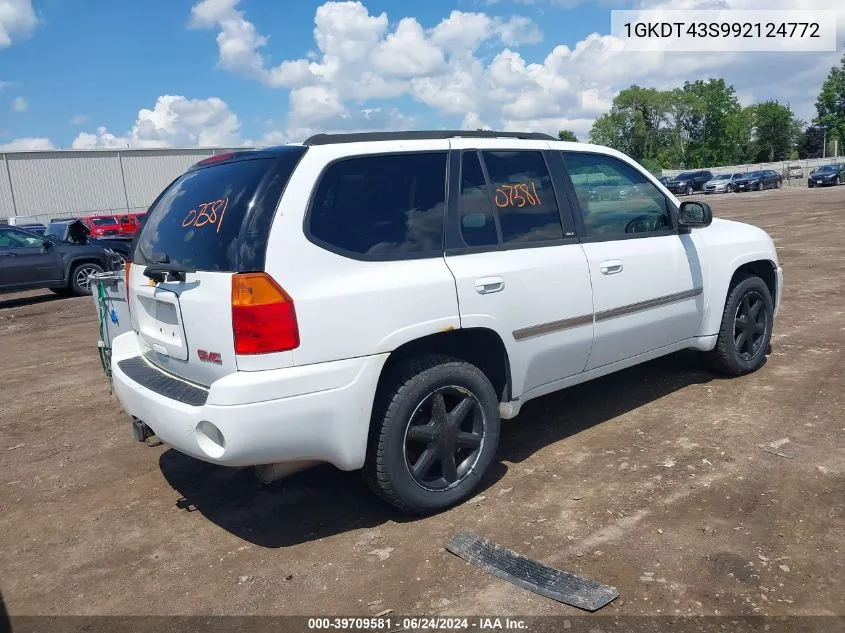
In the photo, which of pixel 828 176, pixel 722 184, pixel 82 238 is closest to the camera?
pixel 82 238

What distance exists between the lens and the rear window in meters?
3.07

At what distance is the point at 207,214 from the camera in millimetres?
3385

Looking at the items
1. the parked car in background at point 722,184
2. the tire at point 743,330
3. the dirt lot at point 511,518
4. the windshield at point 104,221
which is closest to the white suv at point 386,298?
the dirt lot at point 511,518

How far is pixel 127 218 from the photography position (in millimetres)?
30562

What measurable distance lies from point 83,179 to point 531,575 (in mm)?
51921

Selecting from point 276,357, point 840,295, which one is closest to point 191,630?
point 276,357

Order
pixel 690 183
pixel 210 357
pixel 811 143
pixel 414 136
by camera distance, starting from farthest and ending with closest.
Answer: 1. pixel 811 143
2. pixel 690 183
3. pixel 414 136
4. pixel 210 357

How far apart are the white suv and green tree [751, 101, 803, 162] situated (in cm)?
10596

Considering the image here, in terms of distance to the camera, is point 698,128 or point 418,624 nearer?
point 418,624

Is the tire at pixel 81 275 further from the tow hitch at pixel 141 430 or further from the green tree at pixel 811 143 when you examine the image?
the green tree at pixel 811 143

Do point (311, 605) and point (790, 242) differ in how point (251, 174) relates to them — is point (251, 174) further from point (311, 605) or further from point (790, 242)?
point (790, 242)

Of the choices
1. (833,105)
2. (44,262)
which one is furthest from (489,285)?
(833,105)

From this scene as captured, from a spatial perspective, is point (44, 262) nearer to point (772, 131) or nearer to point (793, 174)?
point (793, 174)

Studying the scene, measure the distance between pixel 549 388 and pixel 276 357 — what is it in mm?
Answer: 1821
